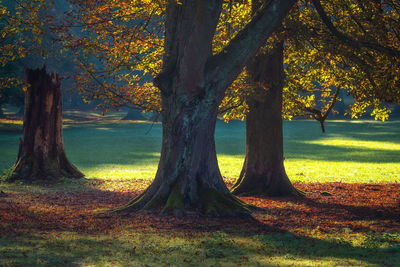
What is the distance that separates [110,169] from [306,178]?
9011 millimetres

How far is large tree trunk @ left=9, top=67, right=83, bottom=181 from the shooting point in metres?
17.5

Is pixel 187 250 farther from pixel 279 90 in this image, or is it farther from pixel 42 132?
pixel 42 132

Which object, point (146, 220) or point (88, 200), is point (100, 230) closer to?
point (146, 220)

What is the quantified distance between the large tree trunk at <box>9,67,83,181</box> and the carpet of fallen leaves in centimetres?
281

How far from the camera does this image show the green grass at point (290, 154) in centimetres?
2052

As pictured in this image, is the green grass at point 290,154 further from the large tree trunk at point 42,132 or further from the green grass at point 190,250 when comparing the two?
the green grass at point 190,250

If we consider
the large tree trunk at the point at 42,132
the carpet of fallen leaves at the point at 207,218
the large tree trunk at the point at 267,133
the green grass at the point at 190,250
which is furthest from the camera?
the large tree trunk at the point at 42,132

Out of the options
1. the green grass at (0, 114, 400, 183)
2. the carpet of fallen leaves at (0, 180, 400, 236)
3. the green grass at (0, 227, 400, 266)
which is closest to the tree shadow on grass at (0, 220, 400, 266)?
the green grass at (0, 227, 400, 266)

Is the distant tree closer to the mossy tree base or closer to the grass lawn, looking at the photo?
the grass lawn

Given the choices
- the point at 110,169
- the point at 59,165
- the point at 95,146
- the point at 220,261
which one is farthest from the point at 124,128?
the point at 220,261

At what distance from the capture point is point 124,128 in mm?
49875

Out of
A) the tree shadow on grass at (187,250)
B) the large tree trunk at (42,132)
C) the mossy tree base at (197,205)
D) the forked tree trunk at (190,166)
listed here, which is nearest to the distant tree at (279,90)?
the forked tree trunk at (190,166)

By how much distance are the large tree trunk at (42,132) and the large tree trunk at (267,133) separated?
24.3 feet

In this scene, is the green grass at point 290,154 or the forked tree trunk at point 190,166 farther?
the green grass at point 290,154
